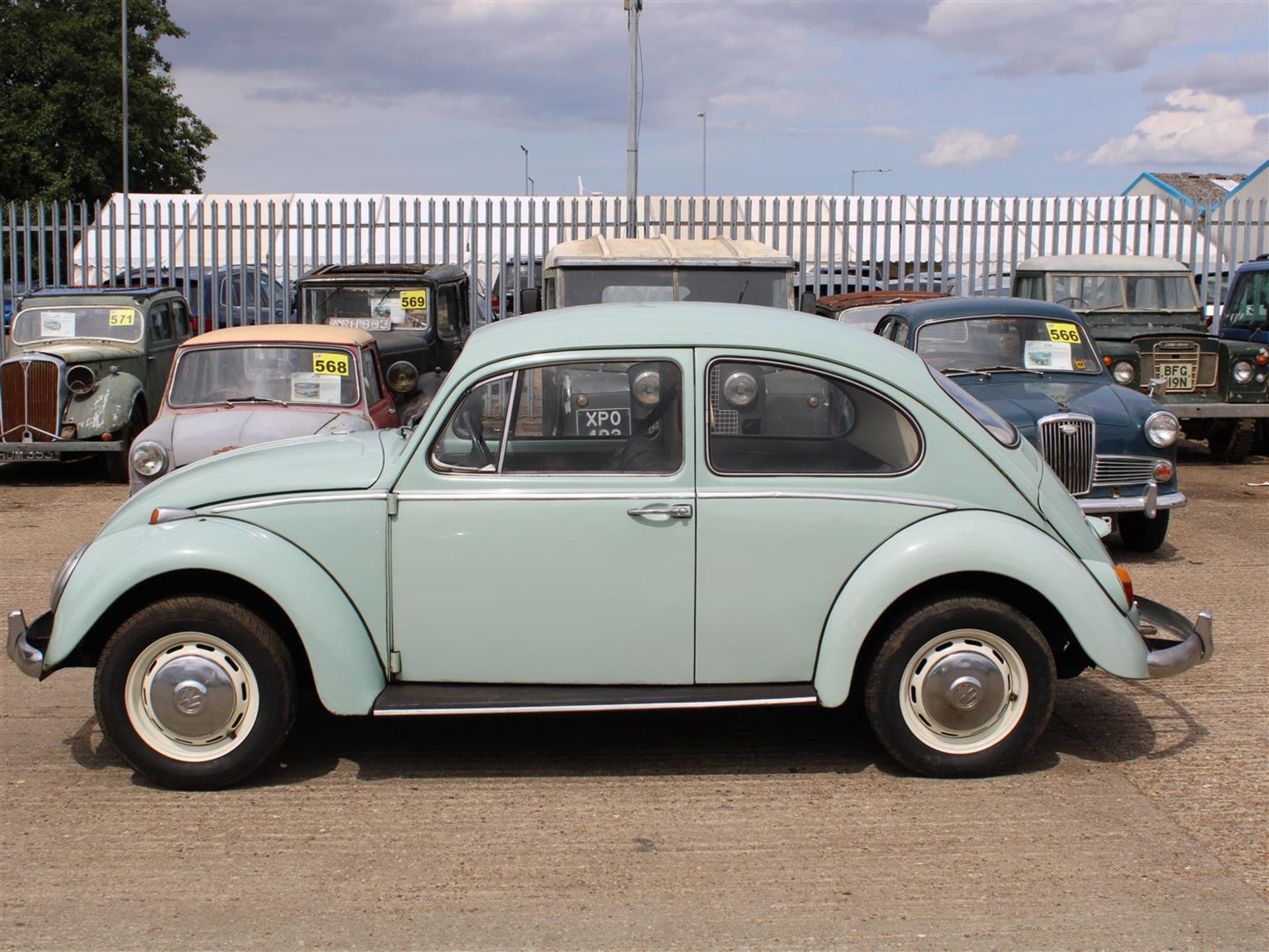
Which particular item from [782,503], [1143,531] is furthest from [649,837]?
[1143,531]

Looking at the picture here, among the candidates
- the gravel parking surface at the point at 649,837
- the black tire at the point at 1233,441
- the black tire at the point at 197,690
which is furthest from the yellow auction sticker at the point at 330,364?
the black tire at the point at 1233,441

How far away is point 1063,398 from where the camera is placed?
29.7ft

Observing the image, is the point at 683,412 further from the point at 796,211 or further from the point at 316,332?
the point at 796,211

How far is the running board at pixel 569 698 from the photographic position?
457 centimetres

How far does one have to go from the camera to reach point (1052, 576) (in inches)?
182

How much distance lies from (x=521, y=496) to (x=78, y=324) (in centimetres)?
1064

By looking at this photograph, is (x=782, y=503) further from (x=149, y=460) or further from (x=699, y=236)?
(x=699, y=236)

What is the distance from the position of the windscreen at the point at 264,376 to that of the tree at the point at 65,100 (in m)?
32.9

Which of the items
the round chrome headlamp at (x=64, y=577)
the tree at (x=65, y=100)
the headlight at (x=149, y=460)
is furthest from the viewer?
the tree at (x=65, y=100)

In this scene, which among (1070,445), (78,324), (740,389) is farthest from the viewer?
(78,324)

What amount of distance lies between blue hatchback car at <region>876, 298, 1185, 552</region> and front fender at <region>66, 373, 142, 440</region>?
7.28m

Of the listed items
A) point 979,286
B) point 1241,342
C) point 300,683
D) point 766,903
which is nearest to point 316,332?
point 300,683

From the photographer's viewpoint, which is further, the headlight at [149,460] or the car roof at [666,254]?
the car roof at [666,254]

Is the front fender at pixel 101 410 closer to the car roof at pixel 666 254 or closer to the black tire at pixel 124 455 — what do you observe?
the black tire at pixel 124 455
